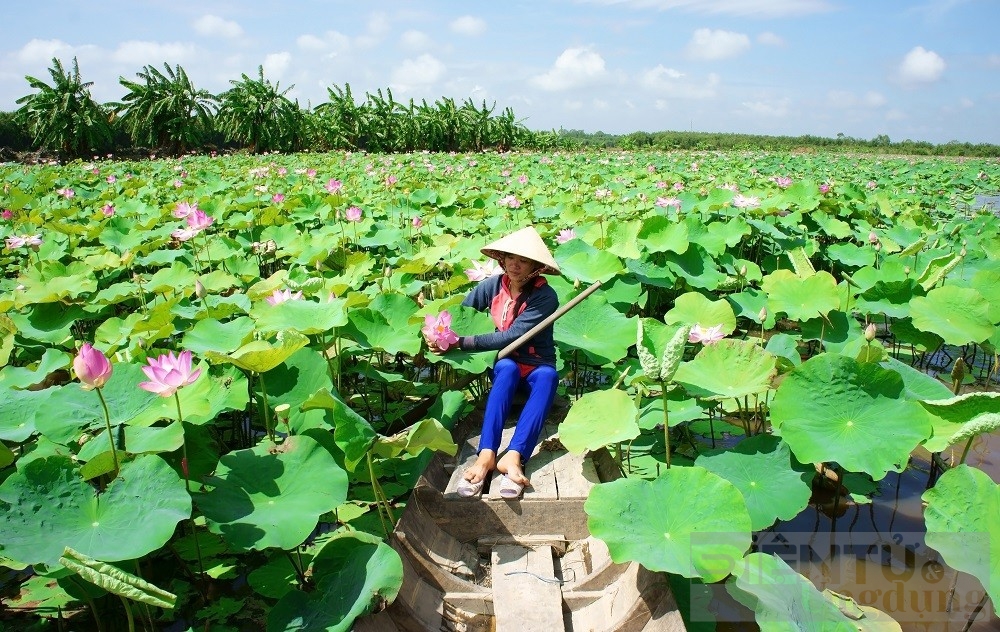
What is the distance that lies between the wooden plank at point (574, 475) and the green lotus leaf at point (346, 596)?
0.69m

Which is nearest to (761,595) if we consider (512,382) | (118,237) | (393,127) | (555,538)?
(555,538)

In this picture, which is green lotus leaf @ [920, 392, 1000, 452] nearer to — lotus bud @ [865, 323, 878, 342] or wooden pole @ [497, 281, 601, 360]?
lotus bud @ [865, 323, 878, 342]

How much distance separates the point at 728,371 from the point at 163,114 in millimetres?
24569

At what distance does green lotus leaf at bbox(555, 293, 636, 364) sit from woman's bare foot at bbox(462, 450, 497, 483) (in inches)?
25.4

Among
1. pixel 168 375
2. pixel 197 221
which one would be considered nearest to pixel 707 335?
pixel 168 375

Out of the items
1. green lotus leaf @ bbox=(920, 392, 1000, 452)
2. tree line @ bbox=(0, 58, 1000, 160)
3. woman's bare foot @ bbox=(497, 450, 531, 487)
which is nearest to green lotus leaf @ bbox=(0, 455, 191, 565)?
woman's bare foot @ bbox=(497, 450, 531, 487)

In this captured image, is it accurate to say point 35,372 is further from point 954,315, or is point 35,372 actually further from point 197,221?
point 954,315

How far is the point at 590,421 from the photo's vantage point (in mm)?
2010

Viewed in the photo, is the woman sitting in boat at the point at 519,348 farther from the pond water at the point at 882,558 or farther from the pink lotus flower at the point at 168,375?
the pink lotus flower at the point at 168,375

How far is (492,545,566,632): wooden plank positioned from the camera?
5.41 ft

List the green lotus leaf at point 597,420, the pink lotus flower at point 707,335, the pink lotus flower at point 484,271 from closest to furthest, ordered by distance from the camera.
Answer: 1. the green lotus leaf at point 597,420
2. the pink lotus flower at point 707,335
3. the pink lotus flower at point 484,271

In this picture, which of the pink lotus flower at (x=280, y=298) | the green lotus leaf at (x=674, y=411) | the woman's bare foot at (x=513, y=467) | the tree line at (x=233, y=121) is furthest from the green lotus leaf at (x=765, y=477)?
the tree line at (x=233, y=121)

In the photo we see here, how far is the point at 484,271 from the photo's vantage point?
298 cm

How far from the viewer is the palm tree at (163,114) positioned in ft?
71.5
